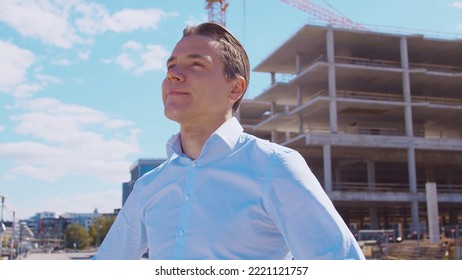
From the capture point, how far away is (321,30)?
123 ft

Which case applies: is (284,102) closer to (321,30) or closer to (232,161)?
(321,30)

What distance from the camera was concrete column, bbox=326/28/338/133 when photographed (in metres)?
36.8

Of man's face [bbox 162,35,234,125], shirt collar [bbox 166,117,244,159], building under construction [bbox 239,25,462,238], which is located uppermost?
building under construction [bbox 239,25,462,238]

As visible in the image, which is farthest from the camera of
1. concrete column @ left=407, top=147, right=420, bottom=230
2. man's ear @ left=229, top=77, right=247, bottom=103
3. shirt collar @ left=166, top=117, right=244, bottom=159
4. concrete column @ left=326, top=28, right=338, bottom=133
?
concrete column @ left=407, top=147, right=420, bottom=230

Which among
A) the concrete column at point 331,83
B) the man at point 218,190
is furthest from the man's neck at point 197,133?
the concrete column at point 331,83

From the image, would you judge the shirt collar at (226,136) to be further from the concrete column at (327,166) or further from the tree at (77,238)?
the tree at (77,238)

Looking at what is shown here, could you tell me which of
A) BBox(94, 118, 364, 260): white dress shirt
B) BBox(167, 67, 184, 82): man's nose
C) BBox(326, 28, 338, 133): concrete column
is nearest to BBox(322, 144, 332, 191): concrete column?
BBox(326, 28, 338, 133): concrete column

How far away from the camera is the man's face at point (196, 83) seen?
5.30 ft

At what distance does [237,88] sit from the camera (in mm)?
1715

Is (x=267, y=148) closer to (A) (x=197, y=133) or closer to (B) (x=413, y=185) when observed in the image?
(A) (x=197, y=133)

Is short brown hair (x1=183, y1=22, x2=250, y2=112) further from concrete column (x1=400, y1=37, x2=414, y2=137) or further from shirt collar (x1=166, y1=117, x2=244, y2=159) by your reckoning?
concrete column (x1=400, y1=37, x2=414, y2=137)

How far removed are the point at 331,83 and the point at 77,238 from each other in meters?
52.0
